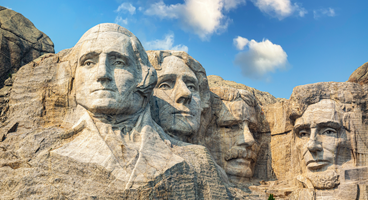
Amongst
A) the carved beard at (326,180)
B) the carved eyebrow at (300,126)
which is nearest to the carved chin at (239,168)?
the carved eyebrow at (300,126)

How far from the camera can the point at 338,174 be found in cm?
1088

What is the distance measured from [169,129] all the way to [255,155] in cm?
278

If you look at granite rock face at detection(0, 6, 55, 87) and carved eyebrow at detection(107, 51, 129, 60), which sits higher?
granite rock face at detection(0, 6, 55, 87)

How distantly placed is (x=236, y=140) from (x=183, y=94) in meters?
2.15

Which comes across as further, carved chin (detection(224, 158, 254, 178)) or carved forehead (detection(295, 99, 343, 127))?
carved chin (detection(224, 158, 254, 178))

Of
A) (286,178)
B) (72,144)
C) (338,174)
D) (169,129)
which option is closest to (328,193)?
(338,174)

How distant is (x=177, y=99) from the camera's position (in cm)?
1086

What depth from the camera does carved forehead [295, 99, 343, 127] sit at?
11.2 m

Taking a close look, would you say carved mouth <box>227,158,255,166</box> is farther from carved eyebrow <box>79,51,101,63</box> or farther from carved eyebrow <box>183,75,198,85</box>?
carved eyebrow <box>79,51,101,63</box>

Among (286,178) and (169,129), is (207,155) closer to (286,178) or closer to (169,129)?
(169,129)

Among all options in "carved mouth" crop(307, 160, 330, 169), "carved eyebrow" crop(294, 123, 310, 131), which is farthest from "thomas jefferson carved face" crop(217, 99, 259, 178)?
"carved mouth" crop(307, 160, 330, 169)

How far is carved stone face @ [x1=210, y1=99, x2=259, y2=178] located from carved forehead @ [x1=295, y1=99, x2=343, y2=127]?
1.29 meters

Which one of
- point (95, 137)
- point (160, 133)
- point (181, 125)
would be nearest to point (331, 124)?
point (181, 125)

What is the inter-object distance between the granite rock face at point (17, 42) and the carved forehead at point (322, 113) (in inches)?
290
